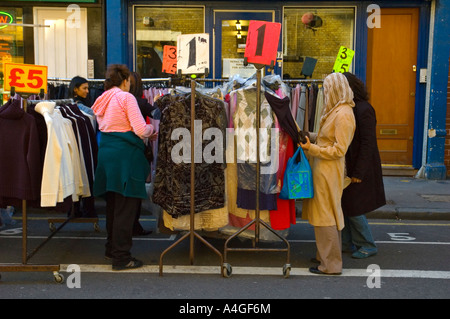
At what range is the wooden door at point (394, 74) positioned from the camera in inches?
413

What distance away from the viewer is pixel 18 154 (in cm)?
516

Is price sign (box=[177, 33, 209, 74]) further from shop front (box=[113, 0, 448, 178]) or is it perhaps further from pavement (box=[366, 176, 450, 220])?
shop front (box=[113, 0, 448, 178])

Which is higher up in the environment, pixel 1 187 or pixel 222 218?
pixel 1 187

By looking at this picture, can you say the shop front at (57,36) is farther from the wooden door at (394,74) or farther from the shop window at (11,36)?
the wooden door at (394,74)

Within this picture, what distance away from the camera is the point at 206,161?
557 centimetres

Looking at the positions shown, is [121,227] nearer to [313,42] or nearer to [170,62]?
[170,62]

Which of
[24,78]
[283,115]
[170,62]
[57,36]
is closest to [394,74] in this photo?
[170,62]

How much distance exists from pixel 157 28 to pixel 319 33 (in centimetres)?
320

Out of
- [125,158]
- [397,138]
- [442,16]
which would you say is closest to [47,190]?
[125,158]

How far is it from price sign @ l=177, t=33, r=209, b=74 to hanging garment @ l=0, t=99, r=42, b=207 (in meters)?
1.60

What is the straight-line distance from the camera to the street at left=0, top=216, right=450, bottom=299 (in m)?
4.83

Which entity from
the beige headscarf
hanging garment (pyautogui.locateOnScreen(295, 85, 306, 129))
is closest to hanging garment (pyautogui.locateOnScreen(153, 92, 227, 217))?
the beige headscarf

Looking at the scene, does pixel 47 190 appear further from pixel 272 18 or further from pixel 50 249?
pixel 272 18

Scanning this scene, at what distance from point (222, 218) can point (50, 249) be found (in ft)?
6.99
